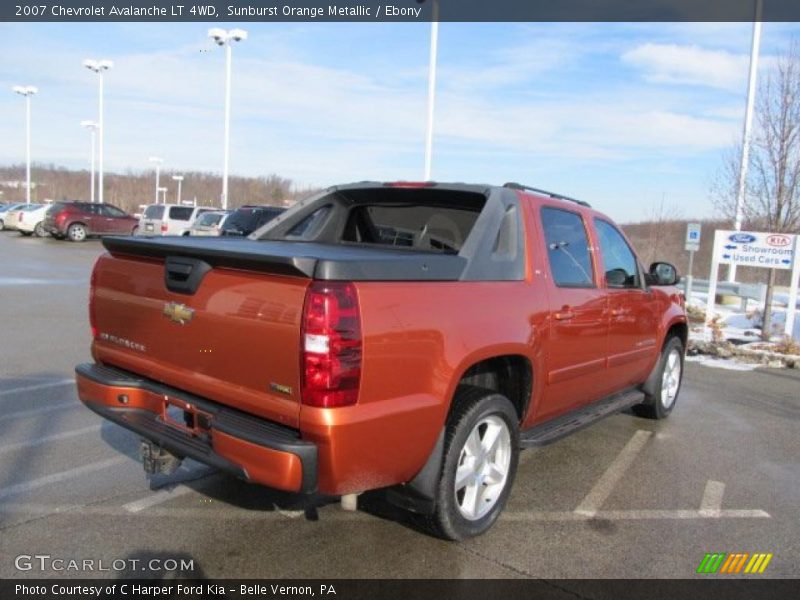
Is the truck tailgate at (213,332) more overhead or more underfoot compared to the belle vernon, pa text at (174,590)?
more overhead

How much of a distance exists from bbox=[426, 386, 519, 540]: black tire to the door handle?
0.70 meters

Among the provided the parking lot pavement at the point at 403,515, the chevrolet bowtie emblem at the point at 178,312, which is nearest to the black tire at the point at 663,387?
the parking lot pavement at the point at 403,515

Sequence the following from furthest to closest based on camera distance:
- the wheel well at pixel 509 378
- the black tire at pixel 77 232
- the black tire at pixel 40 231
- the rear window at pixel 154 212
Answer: the black tire at pixel 40 231
the black tire at pixel 77 232
the rear window at pixel 154 212
the wheel well at pixel 509 378

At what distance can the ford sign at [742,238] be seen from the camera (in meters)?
11.2

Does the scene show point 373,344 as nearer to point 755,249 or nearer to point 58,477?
point 58,477

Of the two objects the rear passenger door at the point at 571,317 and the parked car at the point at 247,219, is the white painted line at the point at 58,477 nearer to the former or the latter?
the rear passenger door at the point at 571,317

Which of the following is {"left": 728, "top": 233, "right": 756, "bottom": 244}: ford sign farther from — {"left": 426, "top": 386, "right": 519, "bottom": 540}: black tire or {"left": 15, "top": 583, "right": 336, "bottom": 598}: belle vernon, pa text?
{"left": 15, "top": 583, "right": 336, "bottom": 598}: belle vernon, pa text

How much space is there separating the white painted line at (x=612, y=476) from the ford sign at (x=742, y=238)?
6.85m

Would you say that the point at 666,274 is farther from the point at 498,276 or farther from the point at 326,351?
the point at 326,351

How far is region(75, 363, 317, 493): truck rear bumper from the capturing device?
277 cm

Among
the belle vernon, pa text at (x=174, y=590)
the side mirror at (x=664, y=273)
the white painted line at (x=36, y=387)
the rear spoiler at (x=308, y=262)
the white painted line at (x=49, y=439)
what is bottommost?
the belle vernon, pa text at (x=174, y=590)

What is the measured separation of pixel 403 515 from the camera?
382 centimetres

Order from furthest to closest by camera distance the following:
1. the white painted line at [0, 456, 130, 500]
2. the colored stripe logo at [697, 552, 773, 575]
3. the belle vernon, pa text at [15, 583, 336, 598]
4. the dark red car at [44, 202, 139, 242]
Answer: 1. the dark red car at [44, 202, 139, 242]
2. the white painted line at [0, 456, 130, 500]
3. the colored stripe logo at [697, 552, 773, 575]
4. the belle vernon, pa text at [15, 583, 336, 598]

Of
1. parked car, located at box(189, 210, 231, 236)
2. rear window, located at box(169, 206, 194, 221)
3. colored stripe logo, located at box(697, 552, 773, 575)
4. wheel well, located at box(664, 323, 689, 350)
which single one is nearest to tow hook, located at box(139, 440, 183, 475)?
colored stripe logo, located at box(697, 552, 773, 575)
